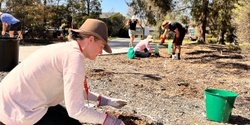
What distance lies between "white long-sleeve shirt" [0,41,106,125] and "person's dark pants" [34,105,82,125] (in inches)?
2.0

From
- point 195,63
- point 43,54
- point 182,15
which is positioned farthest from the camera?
point 182,15

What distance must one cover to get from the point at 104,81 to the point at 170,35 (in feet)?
108

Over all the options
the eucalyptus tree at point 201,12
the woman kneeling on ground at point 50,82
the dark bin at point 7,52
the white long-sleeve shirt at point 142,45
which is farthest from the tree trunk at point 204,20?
the woman kneeling on ground at point 50,82

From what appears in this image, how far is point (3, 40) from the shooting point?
255 inches

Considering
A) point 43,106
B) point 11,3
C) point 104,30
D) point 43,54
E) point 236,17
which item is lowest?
point 43,106

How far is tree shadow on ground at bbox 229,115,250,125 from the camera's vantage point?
4.04 meters

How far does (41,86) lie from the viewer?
202 centimetres

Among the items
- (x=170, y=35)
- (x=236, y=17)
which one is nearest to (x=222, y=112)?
(x=236, y=17)

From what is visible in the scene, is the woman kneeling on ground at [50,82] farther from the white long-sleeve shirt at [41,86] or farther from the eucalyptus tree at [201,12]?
the eucalyptus tree at [201,12]

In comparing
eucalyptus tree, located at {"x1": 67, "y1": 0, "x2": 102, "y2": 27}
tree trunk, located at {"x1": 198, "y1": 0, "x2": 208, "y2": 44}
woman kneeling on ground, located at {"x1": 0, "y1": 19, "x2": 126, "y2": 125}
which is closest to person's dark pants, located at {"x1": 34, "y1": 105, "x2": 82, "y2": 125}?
woman kneeling on ground, located at {"x1": 0, "y1": 19, "x2": 126, "y2": 125}

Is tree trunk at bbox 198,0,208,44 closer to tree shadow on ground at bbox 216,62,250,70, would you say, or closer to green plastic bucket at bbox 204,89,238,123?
tree shadow on ground at bbox 216,62,250,70

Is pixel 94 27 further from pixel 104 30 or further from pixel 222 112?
pixel 222 112

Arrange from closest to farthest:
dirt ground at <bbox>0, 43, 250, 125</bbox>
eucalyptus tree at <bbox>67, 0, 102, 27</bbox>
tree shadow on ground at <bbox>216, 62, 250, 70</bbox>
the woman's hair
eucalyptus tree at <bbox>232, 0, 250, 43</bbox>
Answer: the woman's hair < dirt ground at <bbox>0, 43, 250, 125</bbox> < eucalyptus tree at <bbox>232, 0, 250, 43</bbox> < tree shadow on ground at <bbox>216, 62, 250, 70</bbox> < eucalyptus tree at <bbox>67, 0, 102, 27</bbox>

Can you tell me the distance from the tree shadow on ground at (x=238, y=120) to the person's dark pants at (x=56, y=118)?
2613 millimetres
